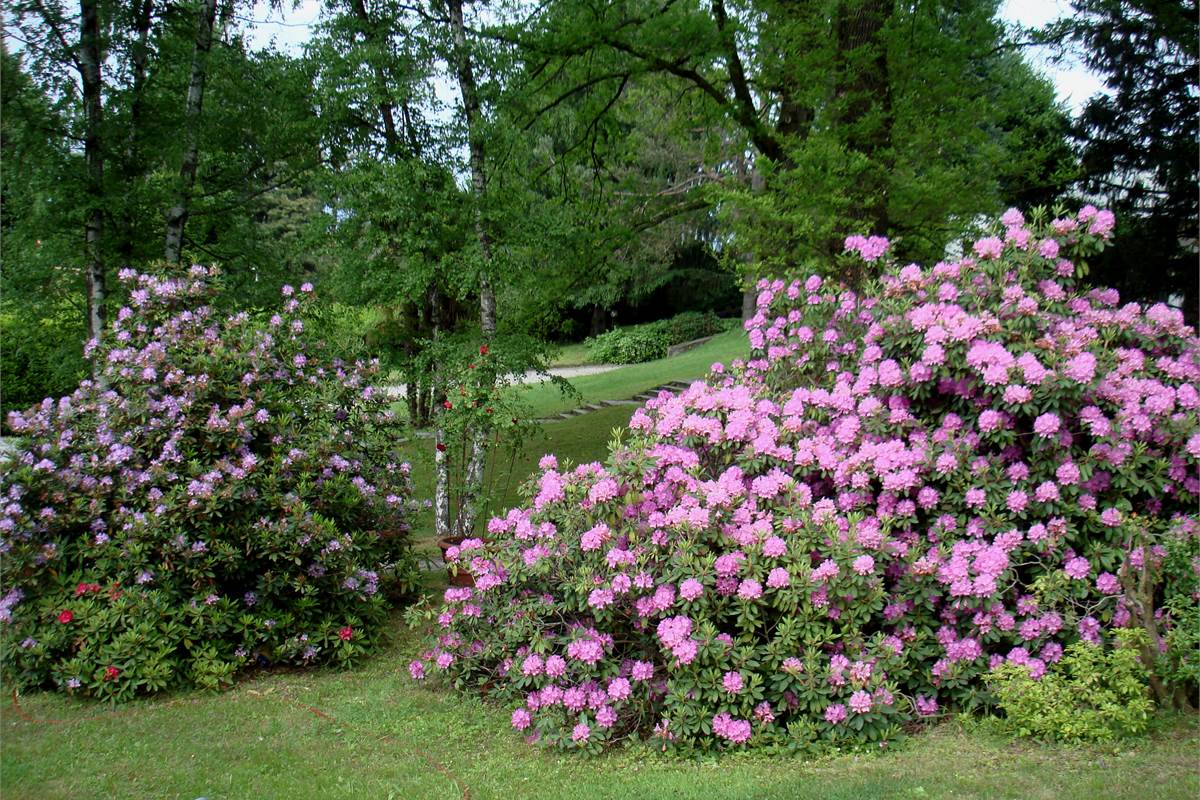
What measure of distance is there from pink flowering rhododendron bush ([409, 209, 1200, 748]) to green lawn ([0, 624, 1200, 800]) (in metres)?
0.21

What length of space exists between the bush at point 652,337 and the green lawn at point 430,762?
78.3 feet

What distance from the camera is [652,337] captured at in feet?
94.2

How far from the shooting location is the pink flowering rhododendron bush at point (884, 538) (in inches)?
162

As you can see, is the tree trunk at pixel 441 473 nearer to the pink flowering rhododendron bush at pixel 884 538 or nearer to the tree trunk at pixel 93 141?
the pink flowering rhododendron bush at pixel 884 538

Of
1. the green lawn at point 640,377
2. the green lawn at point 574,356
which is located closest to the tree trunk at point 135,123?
the green lawn at point 640,377

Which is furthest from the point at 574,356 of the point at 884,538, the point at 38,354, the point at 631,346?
the point at 884,538

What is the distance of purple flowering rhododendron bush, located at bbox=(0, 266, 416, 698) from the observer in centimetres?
507

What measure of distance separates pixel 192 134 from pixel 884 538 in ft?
21.0

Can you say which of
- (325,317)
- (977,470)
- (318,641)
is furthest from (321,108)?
(977,470)

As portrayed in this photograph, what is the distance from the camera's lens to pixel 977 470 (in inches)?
173

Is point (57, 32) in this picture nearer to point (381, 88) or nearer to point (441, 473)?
point (381, 88)

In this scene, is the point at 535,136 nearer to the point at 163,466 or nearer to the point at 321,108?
the point at 321,108

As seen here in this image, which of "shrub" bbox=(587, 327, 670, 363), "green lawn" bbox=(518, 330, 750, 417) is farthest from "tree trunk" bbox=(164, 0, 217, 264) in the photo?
"shrub" bbox=(587, 327, 670, 363)

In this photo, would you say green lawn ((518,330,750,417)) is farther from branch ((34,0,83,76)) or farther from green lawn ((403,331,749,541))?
branch ((34,0,83,76))
